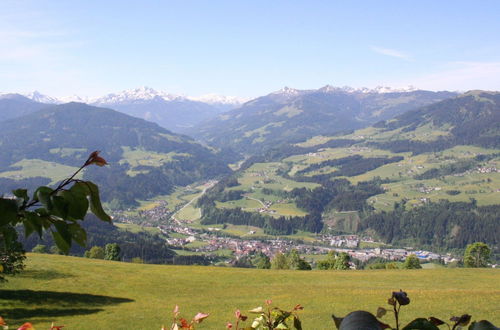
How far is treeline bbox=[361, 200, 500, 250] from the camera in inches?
4141

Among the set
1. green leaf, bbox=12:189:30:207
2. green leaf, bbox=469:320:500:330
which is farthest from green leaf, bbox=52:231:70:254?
green leaf, bbox=469:320:500:330

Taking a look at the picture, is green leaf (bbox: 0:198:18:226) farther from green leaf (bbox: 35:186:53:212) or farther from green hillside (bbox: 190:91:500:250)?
green hillside (bbox: 190:91:500:250)

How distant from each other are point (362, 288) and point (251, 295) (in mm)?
5837

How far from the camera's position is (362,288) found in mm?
20438

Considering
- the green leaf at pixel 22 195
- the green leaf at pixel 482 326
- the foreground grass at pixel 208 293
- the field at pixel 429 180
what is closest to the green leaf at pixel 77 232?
the green leaf at pixel 22 195

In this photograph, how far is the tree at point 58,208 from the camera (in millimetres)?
891

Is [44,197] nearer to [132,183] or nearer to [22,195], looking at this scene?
[22,195]

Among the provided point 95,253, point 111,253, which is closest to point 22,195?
point 111,253

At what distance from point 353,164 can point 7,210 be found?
17685 cm

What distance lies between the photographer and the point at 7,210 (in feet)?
2.86

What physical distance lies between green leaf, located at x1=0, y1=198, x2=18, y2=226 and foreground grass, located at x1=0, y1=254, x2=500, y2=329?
13.9 metres

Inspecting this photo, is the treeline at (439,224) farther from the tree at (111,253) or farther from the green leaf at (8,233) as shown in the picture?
the green leaf at (8,233)

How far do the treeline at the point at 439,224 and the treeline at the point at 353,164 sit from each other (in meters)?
42.3

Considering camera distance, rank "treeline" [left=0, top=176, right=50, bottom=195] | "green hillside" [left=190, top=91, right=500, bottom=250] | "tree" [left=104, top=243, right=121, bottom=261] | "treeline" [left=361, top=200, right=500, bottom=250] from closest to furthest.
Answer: "tree" [left=104, top=243, right=121, bottom=261], "treeline" [left=361, top=200, right=500, bottom=250], "green hillside" [left=190, top=91, right=500, bottom=250], "treeline" [left=0, top=176, right=50, bottom=195]
